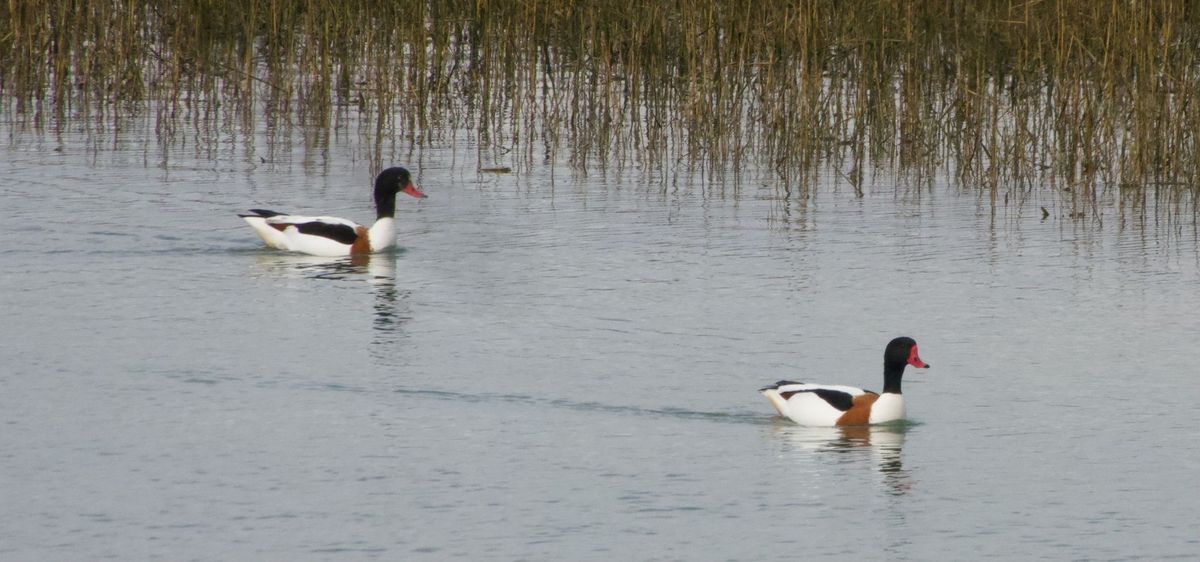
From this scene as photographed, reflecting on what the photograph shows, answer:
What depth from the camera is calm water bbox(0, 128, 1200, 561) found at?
A: 21.9ft

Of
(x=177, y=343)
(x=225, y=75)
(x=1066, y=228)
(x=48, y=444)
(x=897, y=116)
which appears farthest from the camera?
(x=225, y=75)

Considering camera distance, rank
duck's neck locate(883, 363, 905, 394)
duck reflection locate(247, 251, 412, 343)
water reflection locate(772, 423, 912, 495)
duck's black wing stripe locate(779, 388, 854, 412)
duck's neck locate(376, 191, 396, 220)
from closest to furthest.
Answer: water reflection locate(772, 423, 912, 495), duck's black wing stripe locate(779, 388, 854, 412), duck's neck locate(883, 363, 905, 394), duck reflection locate(247, 251, 412, 343), duck's neck locate(376, 191, 396, 220)

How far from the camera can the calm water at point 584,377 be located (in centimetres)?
668

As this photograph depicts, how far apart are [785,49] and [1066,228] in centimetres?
269

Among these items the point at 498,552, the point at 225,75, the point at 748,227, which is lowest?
the point at 498,552

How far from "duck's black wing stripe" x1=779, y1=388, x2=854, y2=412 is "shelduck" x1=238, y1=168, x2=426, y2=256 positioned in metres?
4.91

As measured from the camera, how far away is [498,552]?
632 cm

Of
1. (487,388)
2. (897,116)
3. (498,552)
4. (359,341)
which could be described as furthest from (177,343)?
(897,116)

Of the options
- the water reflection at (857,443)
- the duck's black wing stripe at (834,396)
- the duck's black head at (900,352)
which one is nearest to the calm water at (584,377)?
the water reflection at (857,443)

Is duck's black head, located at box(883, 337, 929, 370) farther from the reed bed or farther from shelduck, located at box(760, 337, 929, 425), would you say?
the reed bed

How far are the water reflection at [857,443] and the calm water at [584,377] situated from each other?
0.02 m

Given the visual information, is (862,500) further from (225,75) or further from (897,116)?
(225,75)

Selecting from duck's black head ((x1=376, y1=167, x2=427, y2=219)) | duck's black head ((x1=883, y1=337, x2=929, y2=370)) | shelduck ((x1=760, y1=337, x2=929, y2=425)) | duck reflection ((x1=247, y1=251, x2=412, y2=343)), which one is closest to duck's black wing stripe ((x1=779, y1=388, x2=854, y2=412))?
shelduck ((x1=760, y1=337, x2=929, y2=425))

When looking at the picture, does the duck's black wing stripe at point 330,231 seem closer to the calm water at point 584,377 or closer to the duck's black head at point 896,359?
the calm water at point 584,377
